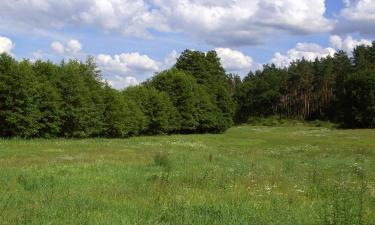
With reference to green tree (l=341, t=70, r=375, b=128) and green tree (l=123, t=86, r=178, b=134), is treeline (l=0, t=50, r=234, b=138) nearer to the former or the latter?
green tree (l=123, t=86, r=178, b=134)

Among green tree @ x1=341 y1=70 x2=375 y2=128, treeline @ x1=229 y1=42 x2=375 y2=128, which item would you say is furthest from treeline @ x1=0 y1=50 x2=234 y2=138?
treeline @ x1=229 y1=42 x2=375 y2=128

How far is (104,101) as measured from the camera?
6688 cm

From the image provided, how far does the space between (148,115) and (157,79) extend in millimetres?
11863

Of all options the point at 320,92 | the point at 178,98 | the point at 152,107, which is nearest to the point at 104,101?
the point at 152,107

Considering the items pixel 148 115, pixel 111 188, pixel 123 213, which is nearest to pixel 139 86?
pixel 148 115

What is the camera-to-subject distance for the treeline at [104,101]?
52.7 metres

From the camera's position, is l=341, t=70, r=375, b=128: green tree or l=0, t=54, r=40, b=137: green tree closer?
l=0, t=54, r=40, b=137: green tree

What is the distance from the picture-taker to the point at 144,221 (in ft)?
32.2

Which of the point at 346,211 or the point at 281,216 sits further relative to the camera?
the point at 281,216

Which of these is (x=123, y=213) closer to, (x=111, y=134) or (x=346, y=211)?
(x=346, y=211)

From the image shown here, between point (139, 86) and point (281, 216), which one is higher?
point (139, 86)

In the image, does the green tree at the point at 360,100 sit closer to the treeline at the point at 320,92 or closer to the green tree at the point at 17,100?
the treeline at the point at 320,92

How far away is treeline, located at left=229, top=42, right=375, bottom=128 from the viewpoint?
11012 cm

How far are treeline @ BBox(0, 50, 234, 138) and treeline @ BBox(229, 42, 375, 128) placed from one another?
1229 inches
